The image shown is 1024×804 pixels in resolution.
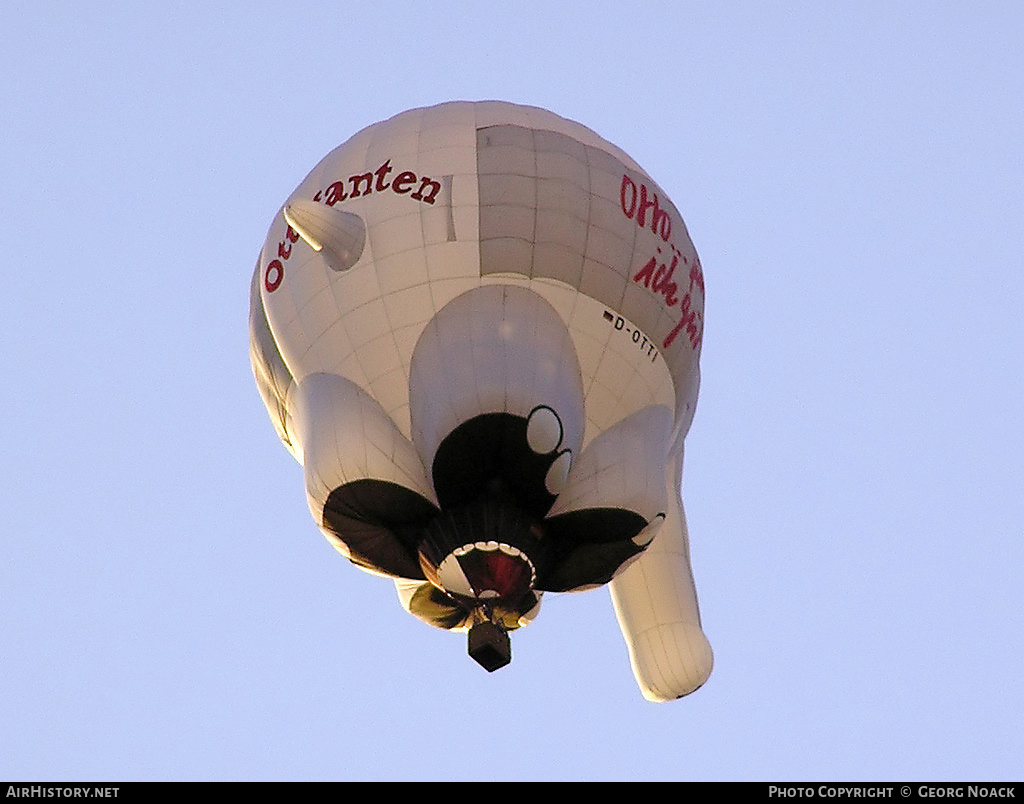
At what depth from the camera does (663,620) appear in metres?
17.0

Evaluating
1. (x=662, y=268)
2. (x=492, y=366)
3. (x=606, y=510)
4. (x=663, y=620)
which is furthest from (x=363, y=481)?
(x=663, y=620)

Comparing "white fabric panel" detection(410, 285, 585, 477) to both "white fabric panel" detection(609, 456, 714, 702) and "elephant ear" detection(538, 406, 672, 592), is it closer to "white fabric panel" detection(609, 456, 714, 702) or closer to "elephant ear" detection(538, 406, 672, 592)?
"elephant ear" detection(538, 406, 672, 592)

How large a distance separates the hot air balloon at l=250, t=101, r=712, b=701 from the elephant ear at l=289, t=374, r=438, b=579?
0.5 inches

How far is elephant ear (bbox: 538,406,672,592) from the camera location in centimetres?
1498

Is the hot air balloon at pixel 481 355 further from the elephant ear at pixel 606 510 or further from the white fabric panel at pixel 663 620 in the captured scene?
the white fabric panel at pixel 663 620

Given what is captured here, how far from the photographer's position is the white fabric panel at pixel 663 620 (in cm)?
1686

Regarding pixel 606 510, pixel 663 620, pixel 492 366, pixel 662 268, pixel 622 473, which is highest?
pixel 662 268

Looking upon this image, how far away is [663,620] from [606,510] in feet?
7.11

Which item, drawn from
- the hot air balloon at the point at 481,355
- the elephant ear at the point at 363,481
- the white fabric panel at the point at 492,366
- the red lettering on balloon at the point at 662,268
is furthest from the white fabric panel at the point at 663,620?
the elephant ear at the point at 363,481

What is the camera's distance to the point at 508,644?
15031 mm

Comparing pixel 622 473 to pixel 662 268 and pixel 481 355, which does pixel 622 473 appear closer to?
pixel 481 355

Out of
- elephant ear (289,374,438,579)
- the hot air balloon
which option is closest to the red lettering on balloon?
the hot air balloon

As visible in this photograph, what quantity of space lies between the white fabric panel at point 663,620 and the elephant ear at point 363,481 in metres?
2.32
